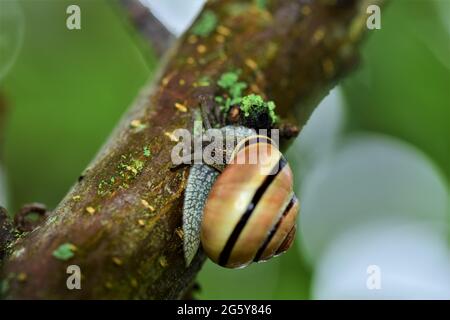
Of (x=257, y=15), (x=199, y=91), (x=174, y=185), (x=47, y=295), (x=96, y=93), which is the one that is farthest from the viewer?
(x=96, y=93)

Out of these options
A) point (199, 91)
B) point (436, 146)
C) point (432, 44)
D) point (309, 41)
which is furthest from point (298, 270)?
point (199, 91)

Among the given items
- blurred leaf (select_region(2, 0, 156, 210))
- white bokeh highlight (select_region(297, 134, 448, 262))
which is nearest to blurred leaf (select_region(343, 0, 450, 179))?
white bokeh highlight (select_region(297, 134, 448, 262))

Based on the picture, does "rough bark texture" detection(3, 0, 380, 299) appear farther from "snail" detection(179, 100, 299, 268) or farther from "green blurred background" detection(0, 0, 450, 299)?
"green blurred background" detection(0, 0, 450, 299)

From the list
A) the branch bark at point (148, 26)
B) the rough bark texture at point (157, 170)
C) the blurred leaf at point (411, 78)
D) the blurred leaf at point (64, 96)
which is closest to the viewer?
the rough bark texture at point (157, 170)

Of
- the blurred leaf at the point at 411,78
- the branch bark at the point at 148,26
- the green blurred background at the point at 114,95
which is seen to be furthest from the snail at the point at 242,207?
the blurred leaf at the point at 411,78

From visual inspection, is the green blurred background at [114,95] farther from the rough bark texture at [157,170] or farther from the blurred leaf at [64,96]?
the rough bark texture at [157,170]

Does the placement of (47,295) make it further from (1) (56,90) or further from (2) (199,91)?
(1) (56,90)

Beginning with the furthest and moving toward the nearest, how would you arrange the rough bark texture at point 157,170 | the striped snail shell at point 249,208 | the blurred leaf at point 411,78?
the blurred leaf at point 411,78, the striped snail shell at point 249,208, the rough bark texture at point 157,170
